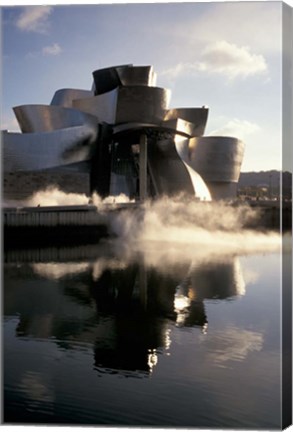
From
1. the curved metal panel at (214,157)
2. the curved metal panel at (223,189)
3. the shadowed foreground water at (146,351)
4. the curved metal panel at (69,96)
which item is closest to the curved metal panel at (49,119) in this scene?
the curved metal panel at (69,96)

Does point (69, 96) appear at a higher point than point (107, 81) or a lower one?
lower

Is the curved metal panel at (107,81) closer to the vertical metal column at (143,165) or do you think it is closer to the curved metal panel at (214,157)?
the vertical metal column at (143,165)

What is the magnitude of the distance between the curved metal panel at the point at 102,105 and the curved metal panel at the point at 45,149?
1460mm

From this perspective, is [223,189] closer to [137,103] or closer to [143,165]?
[143,165]

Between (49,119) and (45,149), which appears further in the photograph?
→ (49,119)

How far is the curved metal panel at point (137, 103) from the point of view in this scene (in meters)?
16.8

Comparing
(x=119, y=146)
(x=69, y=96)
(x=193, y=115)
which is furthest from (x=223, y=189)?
(x=69, y=96)

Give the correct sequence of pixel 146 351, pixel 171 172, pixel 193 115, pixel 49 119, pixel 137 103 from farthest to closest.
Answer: pixel 193 115
pixel 171 172
pixel 137 103
pixel 49 119
pixel 146 351

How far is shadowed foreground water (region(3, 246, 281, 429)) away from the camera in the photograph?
3727 mm

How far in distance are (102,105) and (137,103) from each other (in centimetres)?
117

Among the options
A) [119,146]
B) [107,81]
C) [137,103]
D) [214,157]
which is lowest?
[214,157]

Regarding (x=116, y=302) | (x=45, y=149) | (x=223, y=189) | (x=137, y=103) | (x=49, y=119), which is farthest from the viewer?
(x=223, y=189)

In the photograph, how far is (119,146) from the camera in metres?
17.3

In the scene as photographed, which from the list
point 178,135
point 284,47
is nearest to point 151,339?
point 284,47
